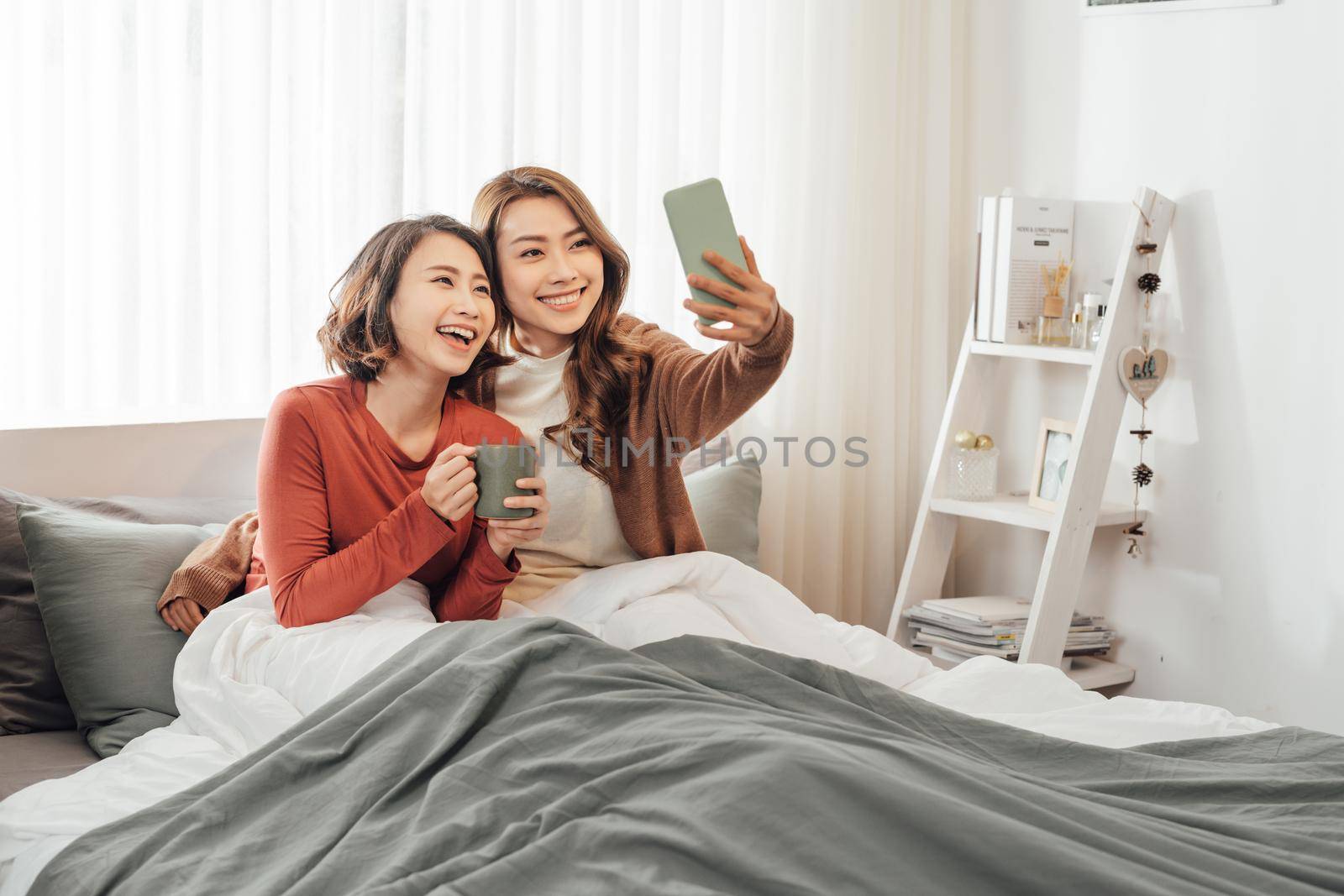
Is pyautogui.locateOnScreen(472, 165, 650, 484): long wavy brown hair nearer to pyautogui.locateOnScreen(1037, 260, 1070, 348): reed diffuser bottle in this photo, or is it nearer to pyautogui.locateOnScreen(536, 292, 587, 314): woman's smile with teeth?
pyautogui.locateOnScreen(536, 292, 587, 314): woman's smile with teeth

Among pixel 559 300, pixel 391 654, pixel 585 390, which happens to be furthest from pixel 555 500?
pixel 391 654

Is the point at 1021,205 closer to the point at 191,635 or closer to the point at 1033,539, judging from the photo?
the point at 1033,539

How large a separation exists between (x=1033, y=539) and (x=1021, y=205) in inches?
31.1

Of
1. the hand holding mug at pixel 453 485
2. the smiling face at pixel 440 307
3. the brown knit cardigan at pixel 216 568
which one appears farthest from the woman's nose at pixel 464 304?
the brown knit cardigan at pixel 216 568

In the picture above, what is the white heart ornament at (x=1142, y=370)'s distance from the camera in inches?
93.9

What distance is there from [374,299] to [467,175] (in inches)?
31.6

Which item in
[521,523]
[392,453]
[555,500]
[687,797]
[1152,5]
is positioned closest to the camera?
[687,797]

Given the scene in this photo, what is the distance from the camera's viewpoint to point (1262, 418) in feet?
7.64

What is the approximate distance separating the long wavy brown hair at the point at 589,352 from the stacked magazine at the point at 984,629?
1.05m

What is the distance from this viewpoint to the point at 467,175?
2.41m

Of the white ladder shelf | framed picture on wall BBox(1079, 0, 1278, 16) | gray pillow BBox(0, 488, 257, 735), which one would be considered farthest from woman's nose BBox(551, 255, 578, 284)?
framed picture on wall BBox(1079, 0, 1278, 16)

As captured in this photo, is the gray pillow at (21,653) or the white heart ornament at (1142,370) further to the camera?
the white heart ornament at (1142,370)

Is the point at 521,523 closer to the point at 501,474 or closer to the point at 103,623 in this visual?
the point at 501,474

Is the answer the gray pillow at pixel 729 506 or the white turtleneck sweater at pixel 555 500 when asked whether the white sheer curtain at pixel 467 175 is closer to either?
the gray pillow at pixel 729 506
